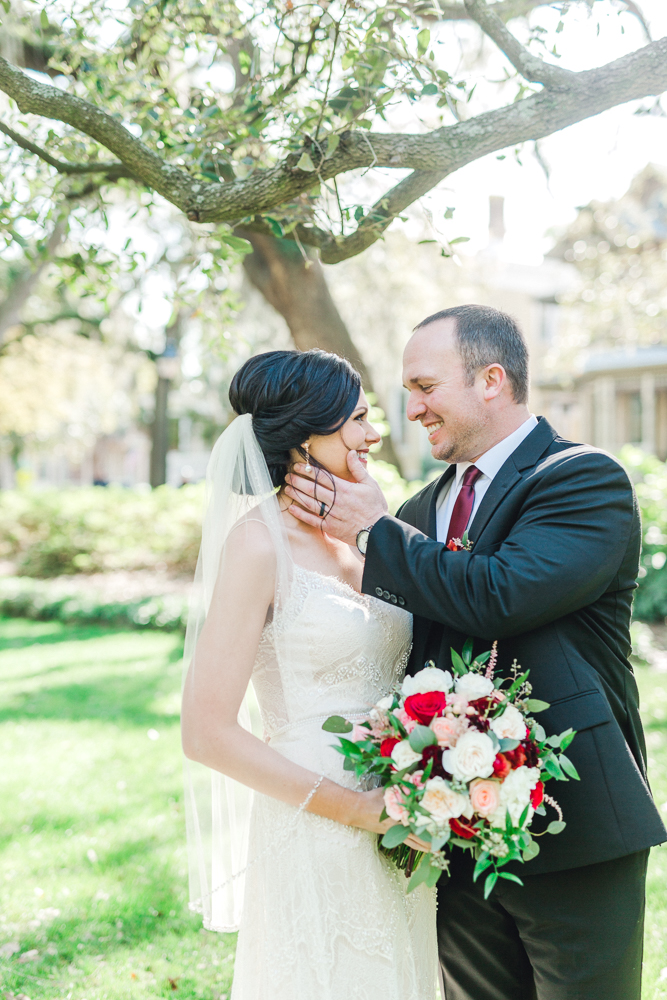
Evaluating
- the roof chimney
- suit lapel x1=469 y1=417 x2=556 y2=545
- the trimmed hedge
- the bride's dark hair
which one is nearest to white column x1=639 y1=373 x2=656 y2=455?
the roof chimney

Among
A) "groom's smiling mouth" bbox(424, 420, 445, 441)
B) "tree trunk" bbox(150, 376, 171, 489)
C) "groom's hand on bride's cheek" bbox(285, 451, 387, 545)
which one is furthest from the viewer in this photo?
"tree trunk" bbox(150, 376, 171, 489)

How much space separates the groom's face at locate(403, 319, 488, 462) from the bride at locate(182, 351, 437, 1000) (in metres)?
0.27

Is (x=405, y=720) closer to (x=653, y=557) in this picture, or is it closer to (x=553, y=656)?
(x=553, y=656)

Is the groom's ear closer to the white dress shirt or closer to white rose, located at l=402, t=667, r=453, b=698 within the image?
the white dress shirt

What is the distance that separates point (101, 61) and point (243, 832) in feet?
13.1

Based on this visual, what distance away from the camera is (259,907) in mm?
2473

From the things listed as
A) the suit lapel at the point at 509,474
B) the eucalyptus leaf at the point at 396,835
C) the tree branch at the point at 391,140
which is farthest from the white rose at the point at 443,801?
the tree branch at the point at 391,140

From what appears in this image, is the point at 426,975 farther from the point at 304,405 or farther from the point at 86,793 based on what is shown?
the point at 86,793

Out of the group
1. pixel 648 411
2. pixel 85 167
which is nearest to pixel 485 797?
pixel 85 167

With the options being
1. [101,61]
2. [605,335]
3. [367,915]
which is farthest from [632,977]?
[605,335]

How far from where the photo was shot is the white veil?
255cm

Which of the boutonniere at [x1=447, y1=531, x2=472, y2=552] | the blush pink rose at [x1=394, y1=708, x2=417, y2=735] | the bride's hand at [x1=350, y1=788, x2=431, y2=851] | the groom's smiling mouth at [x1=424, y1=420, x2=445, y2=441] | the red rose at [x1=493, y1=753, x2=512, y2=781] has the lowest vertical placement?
the bride's hand at [x1=350, y1=788, x2=431, y2=851]

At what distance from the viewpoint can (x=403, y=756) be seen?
6.41 ft

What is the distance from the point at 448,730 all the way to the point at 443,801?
0.17m
